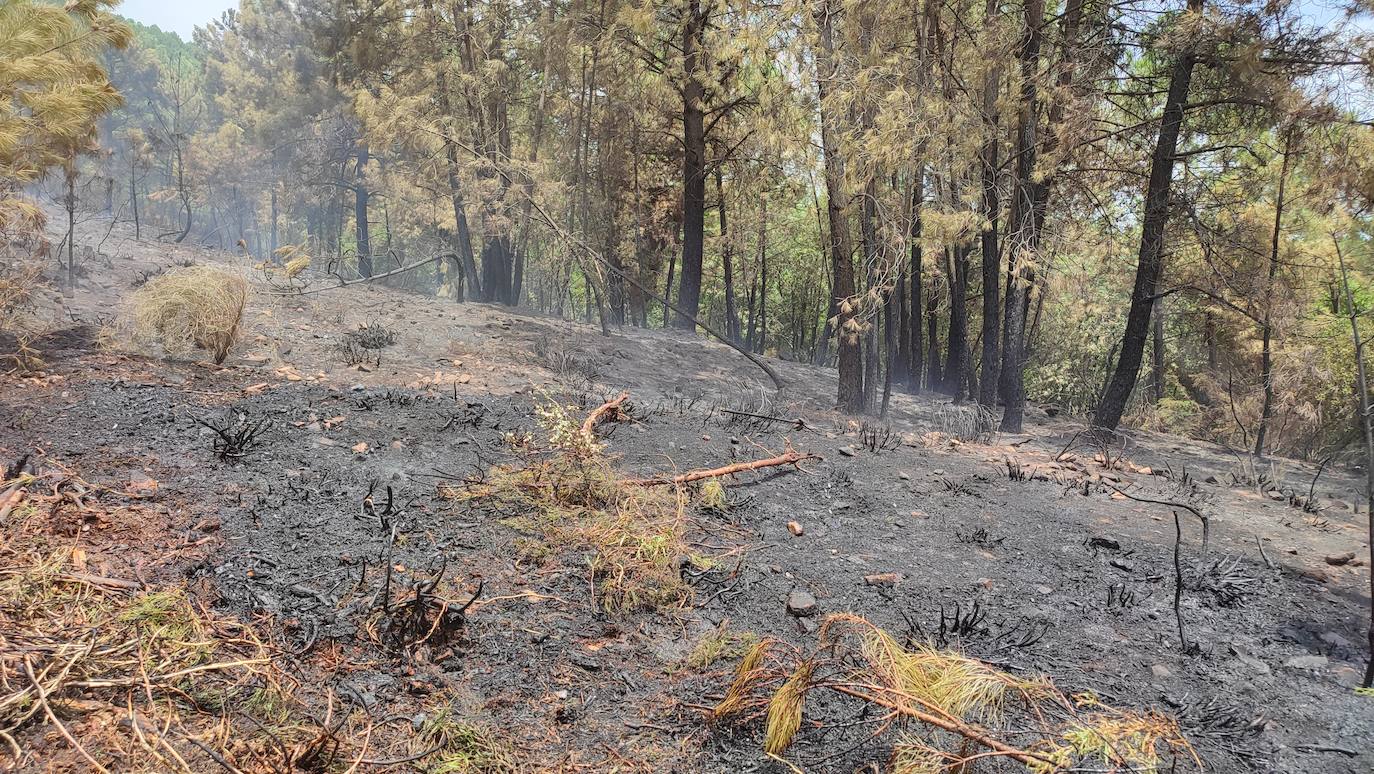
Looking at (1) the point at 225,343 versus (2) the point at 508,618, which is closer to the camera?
(2) the point at 508,618

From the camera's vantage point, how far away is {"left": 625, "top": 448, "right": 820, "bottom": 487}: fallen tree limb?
14.1 ft

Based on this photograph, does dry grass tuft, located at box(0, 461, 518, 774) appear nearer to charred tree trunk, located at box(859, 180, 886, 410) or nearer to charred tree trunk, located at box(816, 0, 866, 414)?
charred tree trunk, located at box(816, 0, 866, 414)

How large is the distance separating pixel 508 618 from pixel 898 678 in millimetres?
1527

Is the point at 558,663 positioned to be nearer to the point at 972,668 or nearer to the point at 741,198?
the point at 972,668

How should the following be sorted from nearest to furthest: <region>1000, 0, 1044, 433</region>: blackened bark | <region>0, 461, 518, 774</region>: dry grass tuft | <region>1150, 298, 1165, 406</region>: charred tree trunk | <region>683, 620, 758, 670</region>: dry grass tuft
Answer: <region>0, 461, 518, 774</region>: dry grass tuft, <region>683, 620, 758, 670</region>: dry grass tuft, <region>1000, 0, 1044, 433</region>: blackened bark, <region>1150, 298, 1165, 406</region>: charred tree trunk

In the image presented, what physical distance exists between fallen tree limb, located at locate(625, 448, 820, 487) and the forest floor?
0.36 feet

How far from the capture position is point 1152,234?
28.4ft

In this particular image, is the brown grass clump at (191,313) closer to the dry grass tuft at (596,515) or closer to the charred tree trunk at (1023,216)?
the dry grass tuft at (596,515)

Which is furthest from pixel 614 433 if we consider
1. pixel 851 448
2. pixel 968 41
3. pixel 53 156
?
pixel 968 41

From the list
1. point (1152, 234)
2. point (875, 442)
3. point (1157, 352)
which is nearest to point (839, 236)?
point (875, 442)

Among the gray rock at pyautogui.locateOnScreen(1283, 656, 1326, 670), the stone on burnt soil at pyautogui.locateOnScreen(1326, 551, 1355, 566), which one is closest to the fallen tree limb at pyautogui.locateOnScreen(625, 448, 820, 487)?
the gray rock at pyautogui.locateOnScreen(1283, 656, 1326, 670)

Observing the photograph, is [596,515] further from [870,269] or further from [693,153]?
[693,153]

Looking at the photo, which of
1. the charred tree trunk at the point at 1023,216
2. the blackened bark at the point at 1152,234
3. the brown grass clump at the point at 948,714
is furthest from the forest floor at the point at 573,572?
the charred tree trunk at the point at 1023,216

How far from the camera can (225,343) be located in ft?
19.6
